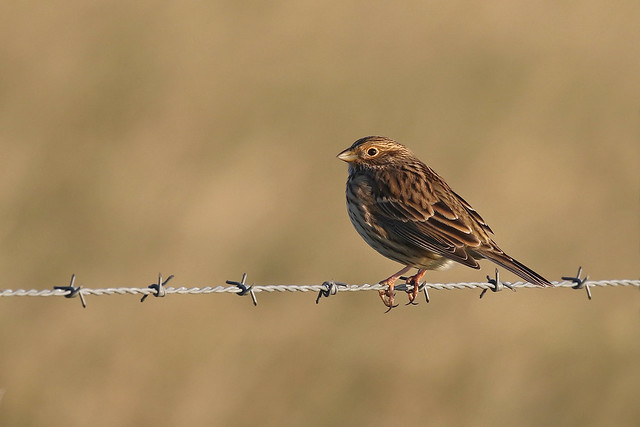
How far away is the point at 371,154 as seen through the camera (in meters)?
8.24

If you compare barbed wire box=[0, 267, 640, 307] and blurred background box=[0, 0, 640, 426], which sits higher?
blurred background box=[0, 0, 640, 426]

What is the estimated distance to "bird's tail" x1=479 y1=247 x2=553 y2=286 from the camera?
646 cm

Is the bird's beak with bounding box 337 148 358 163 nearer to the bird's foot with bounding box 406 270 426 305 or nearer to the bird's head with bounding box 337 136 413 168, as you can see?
the bird's head with bounding box 337 136 413 168

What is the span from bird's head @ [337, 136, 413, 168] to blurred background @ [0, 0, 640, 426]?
160 centimetres

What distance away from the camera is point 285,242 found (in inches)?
398

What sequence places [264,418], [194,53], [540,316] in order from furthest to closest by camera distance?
[194,53]
[540,316]
[264,418]

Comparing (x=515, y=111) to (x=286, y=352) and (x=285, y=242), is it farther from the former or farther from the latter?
(x=286, y=352)

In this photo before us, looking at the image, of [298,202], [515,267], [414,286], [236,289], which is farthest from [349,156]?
[298,202]

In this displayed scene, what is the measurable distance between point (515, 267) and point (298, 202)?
431 cm

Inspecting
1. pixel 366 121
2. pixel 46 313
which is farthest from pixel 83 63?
pixel 46 313

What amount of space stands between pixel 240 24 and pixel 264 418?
6.62m

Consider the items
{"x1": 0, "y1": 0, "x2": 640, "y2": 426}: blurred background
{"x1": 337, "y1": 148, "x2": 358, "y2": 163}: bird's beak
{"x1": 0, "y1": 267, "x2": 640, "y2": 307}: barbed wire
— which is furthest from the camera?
{"x1": 0, "y1": 0, "x2": 640, "y2": 426}: blurred background

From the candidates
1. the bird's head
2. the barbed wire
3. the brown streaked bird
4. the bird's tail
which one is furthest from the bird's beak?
the bird's tail

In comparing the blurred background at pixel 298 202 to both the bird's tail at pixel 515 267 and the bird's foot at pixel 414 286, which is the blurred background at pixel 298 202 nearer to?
the bird's foot at pixel 414 286
